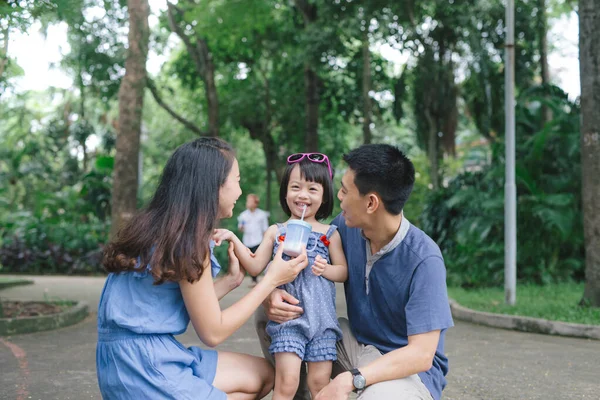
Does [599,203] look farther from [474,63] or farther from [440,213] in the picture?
[474,63]

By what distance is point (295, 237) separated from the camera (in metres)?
3.12

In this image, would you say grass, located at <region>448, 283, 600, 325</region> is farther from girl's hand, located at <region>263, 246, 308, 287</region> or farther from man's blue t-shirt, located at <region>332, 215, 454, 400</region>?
girl's hand, located at <region>263, 246, 308, 287</region>

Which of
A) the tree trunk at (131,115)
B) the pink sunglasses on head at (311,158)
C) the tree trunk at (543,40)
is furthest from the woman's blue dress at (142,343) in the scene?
the tree trunk at (543,40)

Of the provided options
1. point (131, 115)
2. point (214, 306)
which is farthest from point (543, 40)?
point (214, 306)

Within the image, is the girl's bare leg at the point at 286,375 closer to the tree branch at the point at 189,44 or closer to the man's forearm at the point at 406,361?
the man's forearm at the point at 406,361

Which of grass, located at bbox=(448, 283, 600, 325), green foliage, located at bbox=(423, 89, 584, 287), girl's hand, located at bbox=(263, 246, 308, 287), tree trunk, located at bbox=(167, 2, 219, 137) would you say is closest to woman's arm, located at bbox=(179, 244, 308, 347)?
girl's hand, located at bbox=(263, 246, 308, 287)

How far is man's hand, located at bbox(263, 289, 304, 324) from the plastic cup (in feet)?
0.82

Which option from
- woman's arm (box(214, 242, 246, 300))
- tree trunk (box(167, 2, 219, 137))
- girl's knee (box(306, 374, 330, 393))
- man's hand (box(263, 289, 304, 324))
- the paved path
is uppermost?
tree trunk (box(167, 2, 219, 137))

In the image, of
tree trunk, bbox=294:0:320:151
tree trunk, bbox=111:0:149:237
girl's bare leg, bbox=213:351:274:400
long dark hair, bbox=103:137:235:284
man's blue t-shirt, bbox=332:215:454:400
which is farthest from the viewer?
tree trunk, bbox=294:0:320:151

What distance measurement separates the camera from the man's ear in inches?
121

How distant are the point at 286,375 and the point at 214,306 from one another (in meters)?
0.68

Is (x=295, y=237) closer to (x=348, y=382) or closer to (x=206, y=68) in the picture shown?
(x=348, y=382)

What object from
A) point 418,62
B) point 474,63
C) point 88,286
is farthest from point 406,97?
point 88,286

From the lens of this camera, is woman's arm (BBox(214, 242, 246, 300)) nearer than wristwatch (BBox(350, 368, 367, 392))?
No
